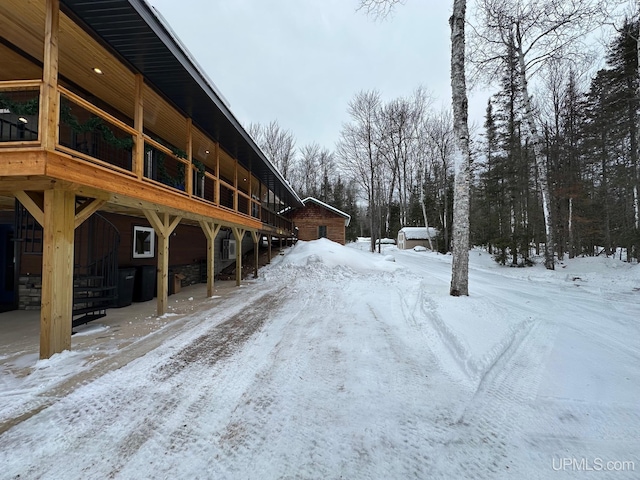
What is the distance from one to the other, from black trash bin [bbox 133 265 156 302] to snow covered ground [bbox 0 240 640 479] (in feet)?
10.6

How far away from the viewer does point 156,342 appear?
391 cm

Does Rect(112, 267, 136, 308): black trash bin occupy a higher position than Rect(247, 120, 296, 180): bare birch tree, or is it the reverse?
Rect(247, 120, 296, 180): bare birch tree

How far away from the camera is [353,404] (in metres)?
2.34

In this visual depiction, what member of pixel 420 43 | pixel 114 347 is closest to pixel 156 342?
pixel 114 347

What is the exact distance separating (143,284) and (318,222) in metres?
16.3

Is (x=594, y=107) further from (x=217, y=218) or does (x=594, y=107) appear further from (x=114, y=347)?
(x=114, y=347)

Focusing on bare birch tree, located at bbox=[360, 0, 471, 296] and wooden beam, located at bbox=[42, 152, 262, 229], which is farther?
bare birch tree, located at bbox=[360, 0, 471, 296]

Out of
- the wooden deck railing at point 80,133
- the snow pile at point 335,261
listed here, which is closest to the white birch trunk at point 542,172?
the snow pile at point 335,261

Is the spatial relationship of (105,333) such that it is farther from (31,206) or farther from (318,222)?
(318,222)

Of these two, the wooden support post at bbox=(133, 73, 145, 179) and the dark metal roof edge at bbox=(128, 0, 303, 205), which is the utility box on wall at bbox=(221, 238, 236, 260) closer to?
the dark metal roof edge at bbox=(128, 0, 303, 205)

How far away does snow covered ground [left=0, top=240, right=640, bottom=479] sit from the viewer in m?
1.71

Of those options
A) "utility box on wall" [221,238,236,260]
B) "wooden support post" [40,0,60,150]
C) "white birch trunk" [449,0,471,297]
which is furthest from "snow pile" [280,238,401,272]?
"wooden support post" [40,0,60,150]

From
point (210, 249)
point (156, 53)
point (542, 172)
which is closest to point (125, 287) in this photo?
point (210, 249)

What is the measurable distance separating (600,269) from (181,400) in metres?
14.1
